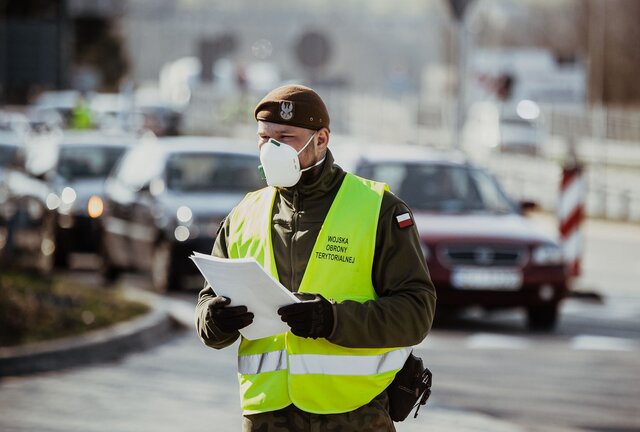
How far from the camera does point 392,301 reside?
4918mm

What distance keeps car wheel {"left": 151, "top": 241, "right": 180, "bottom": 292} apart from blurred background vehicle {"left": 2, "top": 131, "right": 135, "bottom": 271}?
1.89 m

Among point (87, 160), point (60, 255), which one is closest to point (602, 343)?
point (60, 255)

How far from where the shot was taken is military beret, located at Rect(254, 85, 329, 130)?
16.5 feet

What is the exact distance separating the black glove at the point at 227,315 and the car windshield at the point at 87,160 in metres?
16.3

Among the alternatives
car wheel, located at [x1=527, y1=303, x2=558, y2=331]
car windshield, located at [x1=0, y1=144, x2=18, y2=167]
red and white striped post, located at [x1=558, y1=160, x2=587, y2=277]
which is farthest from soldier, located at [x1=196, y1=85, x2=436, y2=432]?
car windshield, located at [x1=0, y1=144, x2=18, y2=167]

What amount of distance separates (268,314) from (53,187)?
16106 millimetres

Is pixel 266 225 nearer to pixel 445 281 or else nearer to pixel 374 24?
pixel 445 281

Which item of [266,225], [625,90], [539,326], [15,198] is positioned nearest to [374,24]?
[625,90]

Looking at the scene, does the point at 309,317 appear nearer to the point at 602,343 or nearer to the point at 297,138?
the point at 297,138

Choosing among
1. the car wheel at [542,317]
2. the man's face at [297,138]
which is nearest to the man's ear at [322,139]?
the man's face at [297,138]

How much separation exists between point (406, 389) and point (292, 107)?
0.90 metres

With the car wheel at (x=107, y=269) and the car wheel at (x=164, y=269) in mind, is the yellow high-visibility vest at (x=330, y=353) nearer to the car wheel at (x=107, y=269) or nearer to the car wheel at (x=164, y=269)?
the car wheel at (x=164, y=269)

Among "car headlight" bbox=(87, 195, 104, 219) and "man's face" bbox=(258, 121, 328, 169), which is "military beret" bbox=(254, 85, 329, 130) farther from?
"car headlight" bbox=(87, 195, 104, 219)

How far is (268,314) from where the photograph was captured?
4895 millimetres
